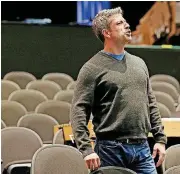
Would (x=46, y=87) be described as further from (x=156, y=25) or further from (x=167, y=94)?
(x=156, y=25)

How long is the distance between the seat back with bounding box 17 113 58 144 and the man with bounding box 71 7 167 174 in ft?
7.05

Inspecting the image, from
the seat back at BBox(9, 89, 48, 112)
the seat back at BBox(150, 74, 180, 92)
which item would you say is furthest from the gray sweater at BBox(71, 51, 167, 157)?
the seat back at BBox(150, 74, 180, 92)

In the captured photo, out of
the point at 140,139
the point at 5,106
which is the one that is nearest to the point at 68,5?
the point at 5,106

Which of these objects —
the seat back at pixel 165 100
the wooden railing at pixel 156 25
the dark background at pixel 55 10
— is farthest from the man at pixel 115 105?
the dark background at pixel 55 10

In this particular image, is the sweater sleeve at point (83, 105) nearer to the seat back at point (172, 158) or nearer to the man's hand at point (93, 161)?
the man's hand at point (93, 161)

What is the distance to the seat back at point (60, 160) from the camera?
3.84m

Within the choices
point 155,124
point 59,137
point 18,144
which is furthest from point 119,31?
point 18,144

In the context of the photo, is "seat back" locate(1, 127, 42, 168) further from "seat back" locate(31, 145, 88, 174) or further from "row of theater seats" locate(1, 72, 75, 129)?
"row of theater seats" locate(1, 72, 75, 129)

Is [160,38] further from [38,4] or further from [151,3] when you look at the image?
[38,4]

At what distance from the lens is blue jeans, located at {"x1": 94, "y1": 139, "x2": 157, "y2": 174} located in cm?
328

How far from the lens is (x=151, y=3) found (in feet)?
35.1

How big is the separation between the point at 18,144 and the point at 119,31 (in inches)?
70.2

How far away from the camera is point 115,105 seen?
3242 millimetres

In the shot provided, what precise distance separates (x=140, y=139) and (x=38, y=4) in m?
7.71
